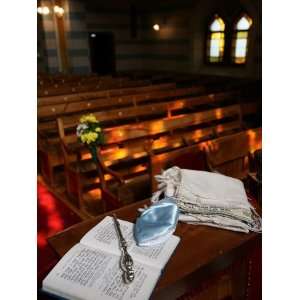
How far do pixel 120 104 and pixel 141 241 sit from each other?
4.89 metres

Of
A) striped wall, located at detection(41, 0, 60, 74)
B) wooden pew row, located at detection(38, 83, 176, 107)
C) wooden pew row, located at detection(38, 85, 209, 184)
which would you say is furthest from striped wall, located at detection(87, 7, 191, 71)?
wooden pew row, located at detection(38, 85, 209, 184)

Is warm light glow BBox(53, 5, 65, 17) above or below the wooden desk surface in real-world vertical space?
above

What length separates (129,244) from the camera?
3.56 feet

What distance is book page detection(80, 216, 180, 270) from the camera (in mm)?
1016

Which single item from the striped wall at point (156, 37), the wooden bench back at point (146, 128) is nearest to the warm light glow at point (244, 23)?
the striped wall at point (156, 37)

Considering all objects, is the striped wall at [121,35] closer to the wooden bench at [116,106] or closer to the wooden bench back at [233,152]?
the wooden bench at [116,106]

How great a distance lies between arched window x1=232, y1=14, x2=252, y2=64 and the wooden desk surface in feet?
33.2

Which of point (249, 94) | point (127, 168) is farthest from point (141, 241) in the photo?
point (249, 94)

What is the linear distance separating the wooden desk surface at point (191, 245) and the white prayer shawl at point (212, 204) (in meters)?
0.03

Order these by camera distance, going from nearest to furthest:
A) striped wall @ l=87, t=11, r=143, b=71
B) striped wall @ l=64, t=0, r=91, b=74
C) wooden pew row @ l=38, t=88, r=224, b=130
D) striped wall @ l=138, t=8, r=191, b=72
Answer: wooden pew row @ l=38, t=88, r=224, b=130
striped wall @ l=64, t=0, r=91, b=74
striped wall @ l=138, t=8, r=191, b=72
striped wall @ l=87, t=11, r=143, b=71

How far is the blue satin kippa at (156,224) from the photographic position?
3.56 ft

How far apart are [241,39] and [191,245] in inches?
415

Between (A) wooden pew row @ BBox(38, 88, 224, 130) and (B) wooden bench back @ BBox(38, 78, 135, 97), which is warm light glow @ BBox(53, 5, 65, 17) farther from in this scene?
(A) wooden pew row @ BBox(38, 88, 224, 130)

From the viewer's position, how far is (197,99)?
565 cm
